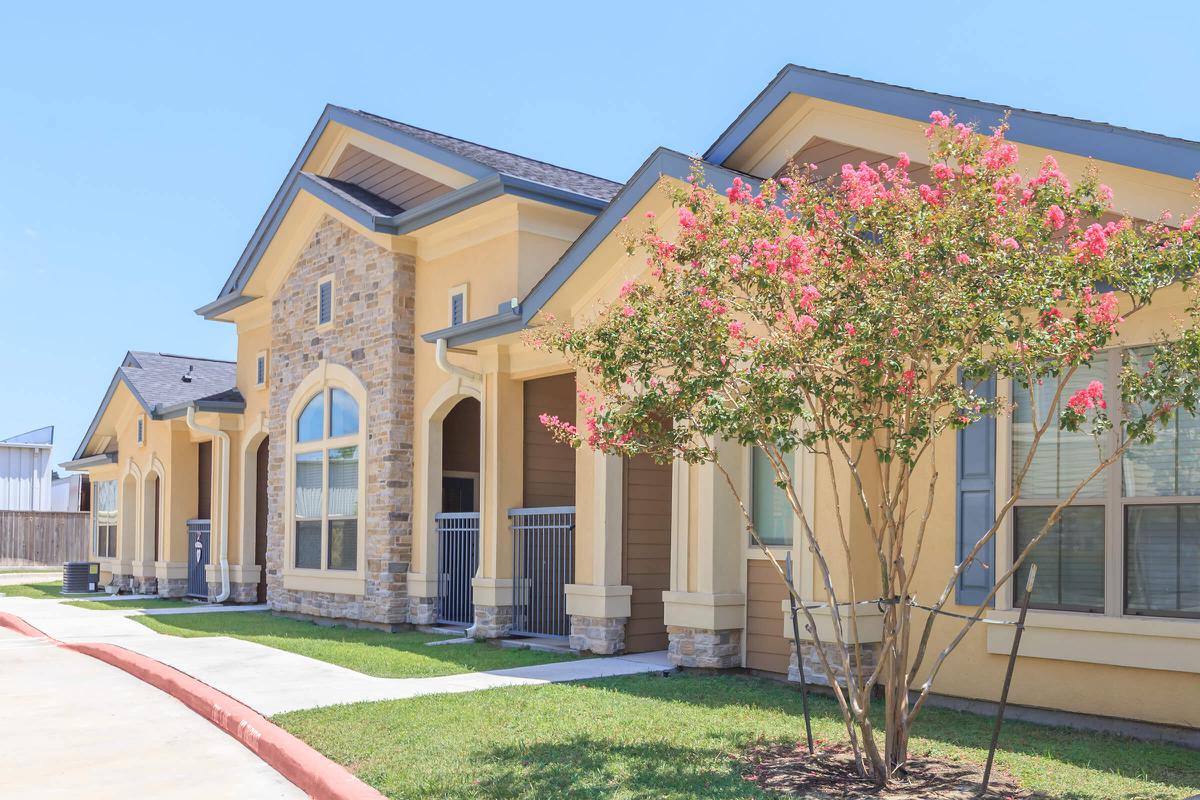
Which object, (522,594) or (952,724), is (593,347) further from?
(522,594)

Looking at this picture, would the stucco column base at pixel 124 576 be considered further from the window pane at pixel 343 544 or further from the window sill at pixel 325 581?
the window pane at pixel 343 544

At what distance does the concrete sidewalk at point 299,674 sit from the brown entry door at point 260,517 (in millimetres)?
6551

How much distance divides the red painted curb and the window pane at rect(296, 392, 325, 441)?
17.5 feet

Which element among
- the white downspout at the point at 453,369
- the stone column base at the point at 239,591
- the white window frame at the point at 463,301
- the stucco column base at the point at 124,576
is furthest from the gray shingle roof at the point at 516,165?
the stucco column base at the point at 124,576

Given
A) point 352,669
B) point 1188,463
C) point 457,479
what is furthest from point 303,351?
point 1188,463

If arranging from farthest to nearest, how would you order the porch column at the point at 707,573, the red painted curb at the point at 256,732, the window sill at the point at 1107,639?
1. the porch column at the point at 707,573
2. the window sill at the point at 1107,639
3. the red painted curb at the point at 256,732

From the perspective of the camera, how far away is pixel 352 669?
37.2ft

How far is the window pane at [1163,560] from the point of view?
7707 mm

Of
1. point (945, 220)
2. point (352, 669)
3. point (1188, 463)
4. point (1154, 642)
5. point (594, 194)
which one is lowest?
point (352, 669)

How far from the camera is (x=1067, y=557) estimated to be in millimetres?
8430

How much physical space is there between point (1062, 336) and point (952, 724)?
144 inches

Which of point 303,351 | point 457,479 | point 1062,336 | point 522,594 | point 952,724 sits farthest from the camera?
point 303,351

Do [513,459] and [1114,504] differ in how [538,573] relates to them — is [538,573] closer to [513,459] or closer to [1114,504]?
[513,459]

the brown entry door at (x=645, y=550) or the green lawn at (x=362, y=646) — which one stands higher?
the brown entry door at (x=645, y=550)
